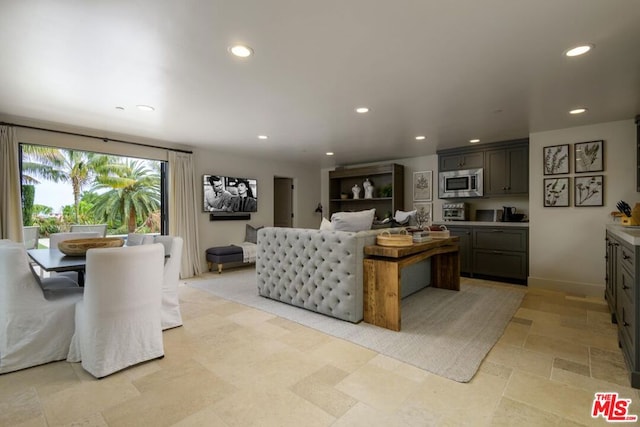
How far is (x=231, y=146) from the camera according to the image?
5348 mm

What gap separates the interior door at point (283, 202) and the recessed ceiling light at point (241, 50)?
5.35 meters

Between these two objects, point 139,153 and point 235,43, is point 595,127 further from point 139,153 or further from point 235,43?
point 139,153

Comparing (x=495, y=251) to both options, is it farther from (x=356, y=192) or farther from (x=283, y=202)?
(x=283, y=202)

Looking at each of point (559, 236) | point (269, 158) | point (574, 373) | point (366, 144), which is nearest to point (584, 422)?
point (574, 373)

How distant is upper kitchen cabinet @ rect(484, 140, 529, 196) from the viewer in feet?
15.6

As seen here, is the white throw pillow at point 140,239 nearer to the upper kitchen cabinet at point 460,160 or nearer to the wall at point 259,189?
the wall at point 259,189

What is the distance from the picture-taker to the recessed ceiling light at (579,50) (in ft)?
6.71

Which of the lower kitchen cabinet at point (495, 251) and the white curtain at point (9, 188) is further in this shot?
the lower kitchen cabinet at point (495, 251)

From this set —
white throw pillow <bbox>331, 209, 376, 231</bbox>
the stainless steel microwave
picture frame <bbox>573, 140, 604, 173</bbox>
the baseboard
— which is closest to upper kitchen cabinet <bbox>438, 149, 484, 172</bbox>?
the stainless steel microwave

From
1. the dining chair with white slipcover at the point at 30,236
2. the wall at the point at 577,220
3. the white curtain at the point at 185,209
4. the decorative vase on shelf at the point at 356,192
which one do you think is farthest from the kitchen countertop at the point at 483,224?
the dining chair with white slipcover at the point at 30,236

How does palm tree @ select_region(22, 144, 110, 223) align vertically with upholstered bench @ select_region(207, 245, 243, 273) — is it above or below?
above

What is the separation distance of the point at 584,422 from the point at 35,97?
5203 millimetres

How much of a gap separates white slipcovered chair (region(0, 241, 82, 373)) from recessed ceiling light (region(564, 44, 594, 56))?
14.1 feet

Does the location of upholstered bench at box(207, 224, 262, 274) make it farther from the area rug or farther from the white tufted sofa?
the white tufted sofa
